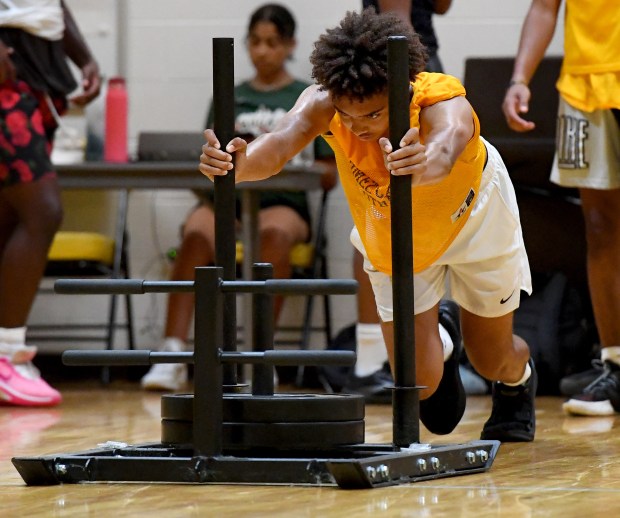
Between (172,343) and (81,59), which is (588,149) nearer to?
(81,59)

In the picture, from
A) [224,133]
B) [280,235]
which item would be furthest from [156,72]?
[224,133]

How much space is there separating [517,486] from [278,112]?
3.14 m

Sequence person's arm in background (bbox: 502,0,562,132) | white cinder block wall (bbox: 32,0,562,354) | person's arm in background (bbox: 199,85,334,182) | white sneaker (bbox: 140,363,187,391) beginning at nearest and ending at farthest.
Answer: person's arm in background (bbox: 199,85,334,182), person's arm in background (bbox: 502,0,562,132), white sneaker (bbox: 140,363,187,391), white cinder block wall (bbox: 32,0,562,354)

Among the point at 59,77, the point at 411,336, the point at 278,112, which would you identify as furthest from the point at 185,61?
the point at 411,336

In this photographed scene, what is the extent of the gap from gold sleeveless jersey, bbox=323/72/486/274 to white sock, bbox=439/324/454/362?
242 millimetres

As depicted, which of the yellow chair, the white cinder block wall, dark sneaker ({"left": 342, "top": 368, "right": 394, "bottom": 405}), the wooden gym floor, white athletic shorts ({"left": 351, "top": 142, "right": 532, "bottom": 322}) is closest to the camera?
the wooden gym floor

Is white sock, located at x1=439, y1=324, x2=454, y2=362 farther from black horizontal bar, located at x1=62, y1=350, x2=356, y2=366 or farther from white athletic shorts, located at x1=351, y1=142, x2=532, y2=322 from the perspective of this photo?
black horizontal bar, located at x1=62, y1=350, x2=356, y2=366

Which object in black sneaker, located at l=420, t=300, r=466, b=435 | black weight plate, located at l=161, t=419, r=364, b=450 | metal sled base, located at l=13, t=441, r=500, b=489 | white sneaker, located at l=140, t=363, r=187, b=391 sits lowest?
white sneaker, located at l=140, t=363, r=187, b=391

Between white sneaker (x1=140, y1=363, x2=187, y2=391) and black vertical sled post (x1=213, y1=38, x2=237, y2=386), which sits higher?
black vertical sled post (x1=213, y1=38, x2=237, y2=386)

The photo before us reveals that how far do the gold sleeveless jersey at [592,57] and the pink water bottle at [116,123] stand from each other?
5.69 feet

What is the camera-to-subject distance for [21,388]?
369 cm

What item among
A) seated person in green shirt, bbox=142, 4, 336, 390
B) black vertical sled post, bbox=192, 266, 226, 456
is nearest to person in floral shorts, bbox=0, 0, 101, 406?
seated person in green shirt, bbox=142, 4, 336, 390

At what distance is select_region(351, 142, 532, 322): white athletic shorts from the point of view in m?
2.51

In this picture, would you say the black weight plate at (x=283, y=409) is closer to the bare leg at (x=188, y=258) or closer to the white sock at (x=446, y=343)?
the white sock at (x=446, y=343)
